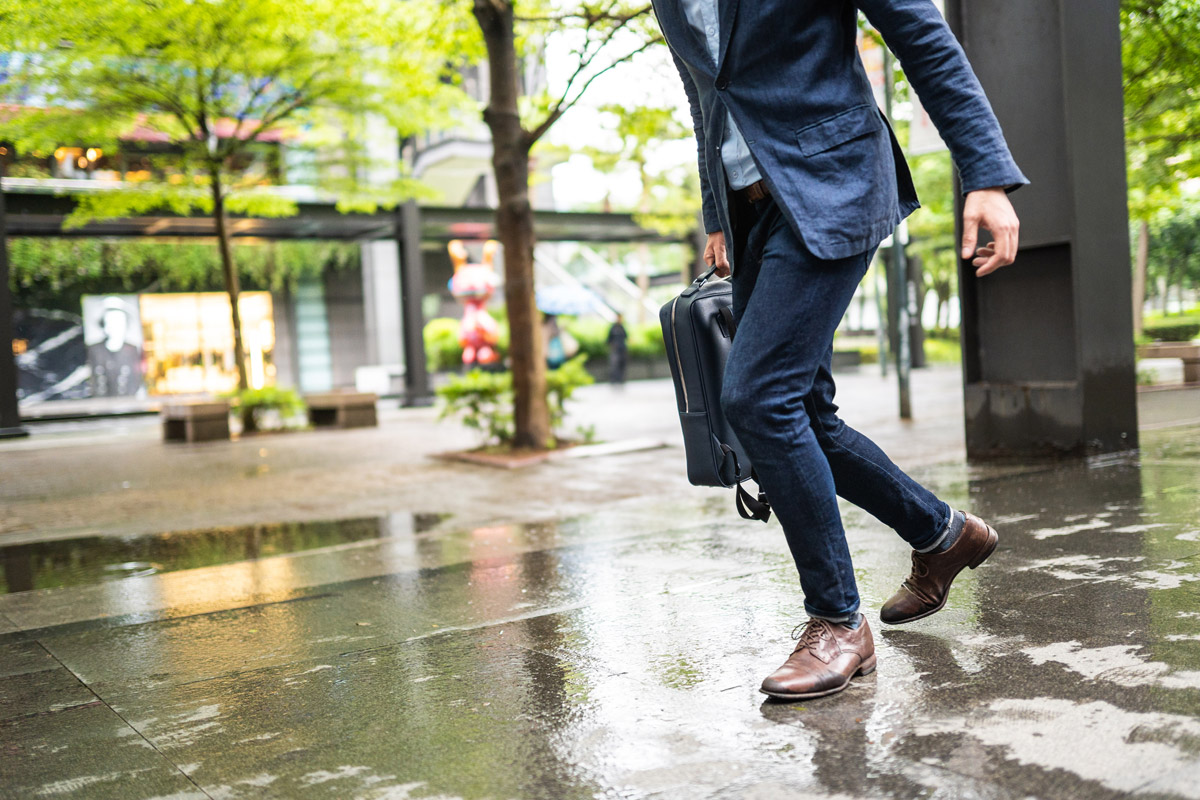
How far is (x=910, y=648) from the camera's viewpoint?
9.21 feet

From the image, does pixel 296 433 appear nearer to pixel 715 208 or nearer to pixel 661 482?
pixel 661 482

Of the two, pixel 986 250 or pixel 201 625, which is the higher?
pixel 986 250

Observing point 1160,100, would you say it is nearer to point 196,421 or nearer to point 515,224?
point 515,224

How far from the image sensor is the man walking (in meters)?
2.40

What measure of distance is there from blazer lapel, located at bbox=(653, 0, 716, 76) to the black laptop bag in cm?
58

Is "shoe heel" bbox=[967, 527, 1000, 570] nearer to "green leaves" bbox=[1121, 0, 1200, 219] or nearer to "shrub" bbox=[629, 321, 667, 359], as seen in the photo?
"green leaves" bbox=[1121, 0, 1200, 219]

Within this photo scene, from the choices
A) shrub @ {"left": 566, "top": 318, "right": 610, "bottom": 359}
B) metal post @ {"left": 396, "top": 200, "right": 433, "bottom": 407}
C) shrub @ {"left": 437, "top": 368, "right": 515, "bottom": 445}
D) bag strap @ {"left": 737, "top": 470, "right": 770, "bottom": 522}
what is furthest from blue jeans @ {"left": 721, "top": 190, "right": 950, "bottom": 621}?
shrub @ {"left": 566, "top": 318, "right": 610, "bottom": 359}

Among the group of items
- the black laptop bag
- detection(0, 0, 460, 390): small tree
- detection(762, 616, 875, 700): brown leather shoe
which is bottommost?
detection(762, 616, 875, 700): brown leather shoe

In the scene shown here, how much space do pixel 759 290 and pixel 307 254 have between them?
28.9 meters

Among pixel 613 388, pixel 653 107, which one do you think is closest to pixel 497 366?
pixel 613 388

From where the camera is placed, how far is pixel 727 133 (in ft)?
8.54

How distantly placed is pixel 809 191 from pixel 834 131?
0.16 m

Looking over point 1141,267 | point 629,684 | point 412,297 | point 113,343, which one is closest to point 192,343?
point 113,343

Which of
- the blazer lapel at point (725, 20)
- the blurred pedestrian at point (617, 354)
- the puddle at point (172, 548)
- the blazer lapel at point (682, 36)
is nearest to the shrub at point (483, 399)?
the puddle at point (172, 548)
